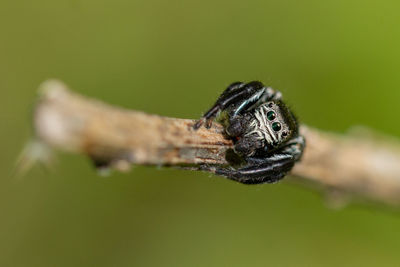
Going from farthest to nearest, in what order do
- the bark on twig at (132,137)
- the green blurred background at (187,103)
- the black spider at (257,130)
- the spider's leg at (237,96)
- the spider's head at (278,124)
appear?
1. the green blurred background at (187,103)
2. the spider's head at (278,124)
3. the black spider at (257,130)
4. the spider's leg at (237,96)
5. the bark on twig at (132,137)

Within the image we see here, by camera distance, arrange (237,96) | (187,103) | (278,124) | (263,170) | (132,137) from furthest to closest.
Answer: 1. (187,103)
2. (278,124)
3. (263,170)
4. (237,96)
5. (132,137)

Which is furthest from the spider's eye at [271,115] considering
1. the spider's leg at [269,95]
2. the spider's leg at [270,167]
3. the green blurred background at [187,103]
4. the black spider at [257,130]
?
the green blurred background at [187,103]

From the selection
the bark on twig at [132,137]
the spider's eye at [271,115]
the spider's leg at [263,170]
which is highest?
the spider's eye at [271,115]

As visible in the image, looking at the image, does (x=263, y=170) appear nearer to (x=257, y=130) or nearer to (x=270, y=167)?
(x=270, y=167)

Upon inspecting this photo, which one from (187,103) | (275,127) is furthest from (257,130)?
(187,103)

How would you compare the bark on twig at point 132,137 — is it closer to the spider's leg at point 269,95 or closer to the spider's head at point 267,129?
the spider's head at point 267,129
